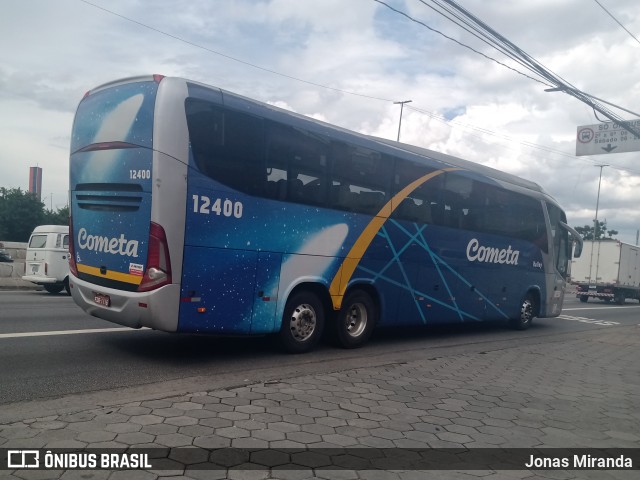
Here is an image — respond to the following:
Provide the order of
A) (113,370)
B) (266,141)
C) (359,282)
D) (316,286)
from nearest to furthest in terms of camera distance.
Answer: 1. (113,370)
2. (266,141)
3. (316,286)
4. (359,282)

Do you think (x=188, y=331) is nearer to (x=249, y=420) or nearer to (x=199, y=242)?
(x=199, y=242)

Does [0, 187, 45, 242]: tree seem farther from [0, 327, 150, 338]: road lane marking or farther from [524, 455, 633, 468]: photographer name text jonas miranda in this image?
[524, 455, 633, 468]: photographer name text jonas miranda

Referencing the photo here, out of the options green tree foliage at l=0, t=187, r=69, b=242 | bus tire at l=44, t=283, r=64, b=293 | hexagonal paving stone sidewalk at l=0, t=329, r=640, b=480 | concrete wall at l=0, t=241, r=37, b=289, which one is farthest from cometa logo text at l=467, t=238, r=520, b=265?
green tree foliage at l=0, t=187, r=69, b=242

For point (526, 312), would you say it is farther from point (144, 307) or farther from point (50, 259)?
point (50, 259)

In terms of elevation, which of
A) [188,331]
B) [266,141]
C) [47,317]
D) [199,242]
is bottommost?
[47,317]

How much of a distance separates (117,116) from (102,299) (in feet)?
7.80

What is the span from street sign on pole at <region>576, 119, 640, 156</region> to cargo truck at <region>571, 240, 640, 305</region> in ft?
35.5

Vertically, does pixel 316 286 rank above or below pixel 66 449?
above

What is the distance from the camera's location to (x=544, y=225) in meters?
14.1

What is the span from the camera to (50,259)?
16250 millimetres

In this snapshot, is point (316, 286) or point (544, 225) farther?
point (544, 225)

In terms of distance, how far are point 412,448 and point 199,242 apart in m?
3.56

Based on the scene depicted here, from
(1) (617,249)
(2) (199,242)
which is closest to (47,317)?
(2) (199,242)

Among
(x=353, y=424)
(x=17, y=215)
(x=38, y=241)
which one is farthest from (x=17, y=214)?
(x=353, y=424)
